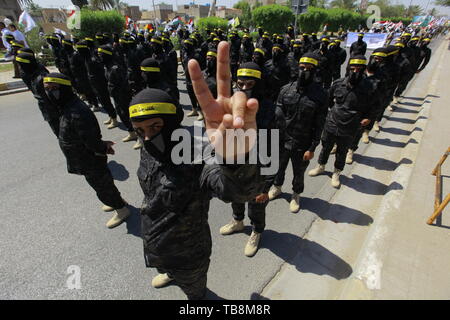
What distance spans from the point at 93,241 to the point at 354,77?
4.67m

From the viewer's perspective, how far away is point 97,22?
55.3 ft

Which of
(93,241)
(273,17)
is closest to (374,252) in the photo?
(93,241)

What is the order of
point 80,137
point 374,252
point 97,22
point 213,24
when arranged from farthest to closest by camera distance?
point 213,24 → point 97,22 → point 80,137 → point 374,252

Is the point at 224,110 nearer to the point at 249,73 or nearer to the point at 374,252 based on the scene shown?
the point at 249,73

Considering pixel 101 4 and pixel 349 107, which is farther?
pixel 101 4

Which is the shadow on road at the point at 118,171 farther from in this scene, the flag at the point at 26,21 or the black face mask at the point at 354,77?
the flag at the point at 26,21

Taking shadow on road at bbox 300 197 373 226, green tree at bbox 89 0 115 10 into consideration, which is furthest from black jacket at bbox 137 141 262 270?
green tree at bbox 89 0 115 10

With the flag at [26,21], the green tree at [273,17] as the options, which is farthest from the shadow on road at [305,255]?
the green tree at [273,17]

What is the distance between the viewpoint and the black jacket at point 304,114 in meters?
2.91

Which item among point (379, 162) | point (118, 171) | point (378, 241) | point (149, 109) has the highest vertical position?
point (149, 109)

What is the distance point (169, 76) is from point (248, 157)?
6.44 m

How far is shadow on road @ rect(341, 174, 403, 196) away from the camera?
3.83 m

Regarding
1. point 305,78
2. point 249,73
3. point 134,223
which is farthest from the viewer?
point 134,223

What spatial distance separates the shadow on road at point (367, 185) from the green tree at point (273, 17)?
87.6 ft
